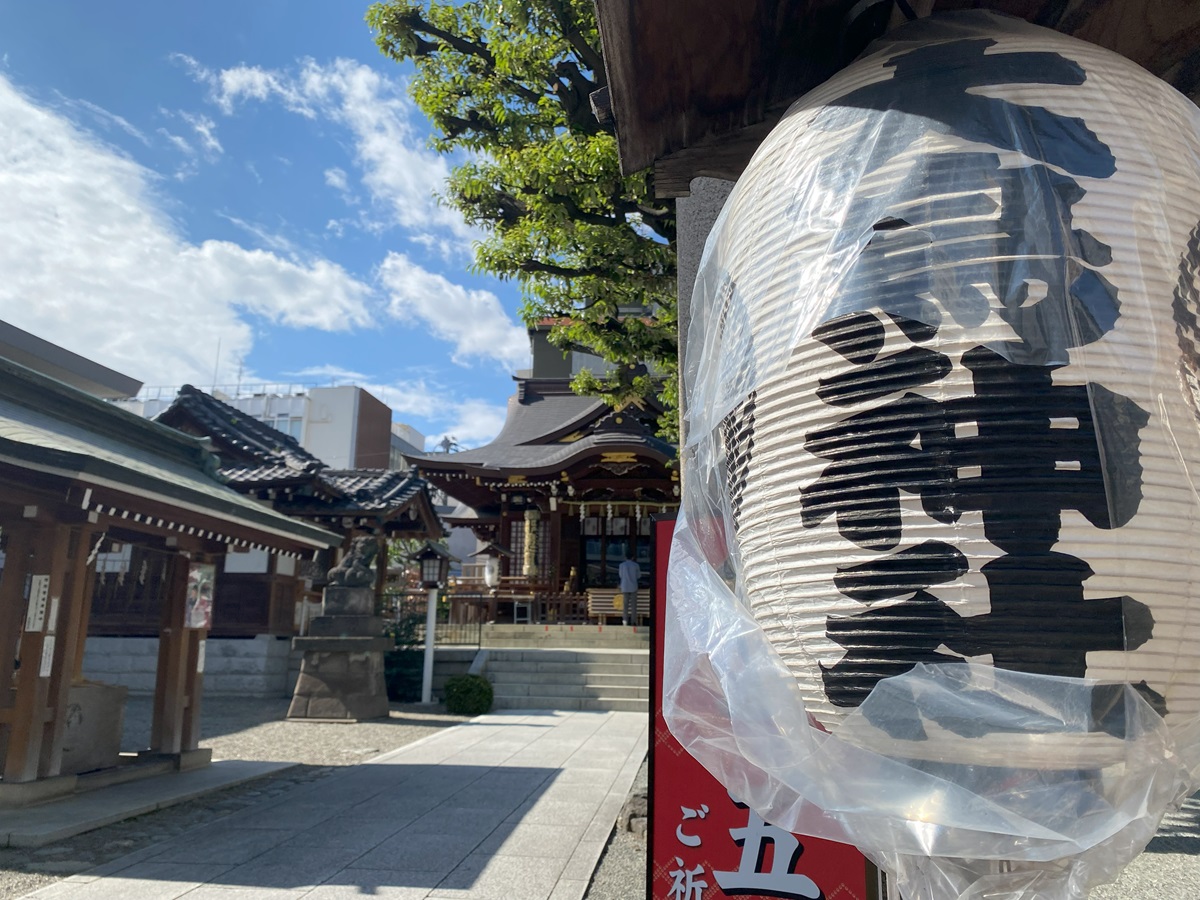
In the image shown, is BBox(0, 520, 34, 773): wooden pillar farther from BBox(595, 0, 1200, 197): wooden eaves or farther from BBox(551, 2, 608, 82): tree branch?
BBox(595, 0, 1200, 197): wooden eaves

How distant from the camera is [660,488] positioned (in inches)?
811

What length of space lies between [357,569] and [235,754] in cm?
391

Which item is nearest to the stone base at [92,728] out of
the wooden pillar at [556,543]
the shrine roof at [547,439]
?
the shrine roof at [547,439]

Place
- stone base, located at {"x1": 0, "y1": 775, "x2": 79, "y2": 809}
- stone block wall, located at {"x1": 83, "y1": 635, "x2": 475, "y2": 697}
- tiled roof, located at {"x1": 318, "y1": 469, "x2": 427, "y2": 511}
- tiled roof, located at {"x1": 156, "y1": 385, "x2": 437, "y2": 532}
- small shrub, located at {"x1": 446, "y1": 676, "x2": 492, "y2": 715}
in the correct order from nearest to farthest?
stone base, located at {"x1": 0, "y1": 775, "x2": 79, "y2": 809}, small shrub, located at {"x1": 446, "y1": 676, "x2": 492, "y2": 715}, stone block wall, located at {"x1": 83, "y1": 635, "x2": 475, "y2": 697}, tiled roof, located at {"x1": 156, "y1": 385, "x2": 437, "y2": 532}, tiled roof, located at {"x1": 318, "y1": 469, "x2": 427, "y2": 511}

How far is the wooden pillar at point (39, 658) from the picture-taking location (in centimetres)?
664

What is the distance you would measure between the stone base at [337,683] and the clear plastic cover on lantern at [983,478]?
38.8 feet

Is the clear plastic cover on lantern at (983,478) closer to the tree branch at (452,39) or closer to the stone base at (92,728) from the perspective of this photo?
the tree branch at (452,39)

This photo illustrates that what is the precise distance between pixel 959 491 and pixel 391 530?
18.4 meters

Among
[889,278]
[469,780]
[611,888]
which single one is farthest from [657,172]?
[469,780]

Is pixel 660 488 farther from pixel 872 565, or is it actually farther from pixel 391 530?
pixel 872 565

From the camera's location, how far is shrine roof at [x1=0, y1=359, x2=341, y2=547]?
6.00m

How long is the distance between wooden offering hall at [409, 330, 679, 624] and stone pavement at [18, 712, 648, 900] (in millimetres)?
10438

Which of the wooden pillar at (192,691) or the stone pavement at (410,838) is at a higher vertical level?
the wooden pillar at (192,691)

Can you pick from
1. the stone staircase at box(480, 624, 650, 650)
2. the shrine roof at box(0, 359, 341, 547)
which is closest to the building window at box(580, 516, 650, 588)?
the stone staircase at box(480, 624, 650, 650)
